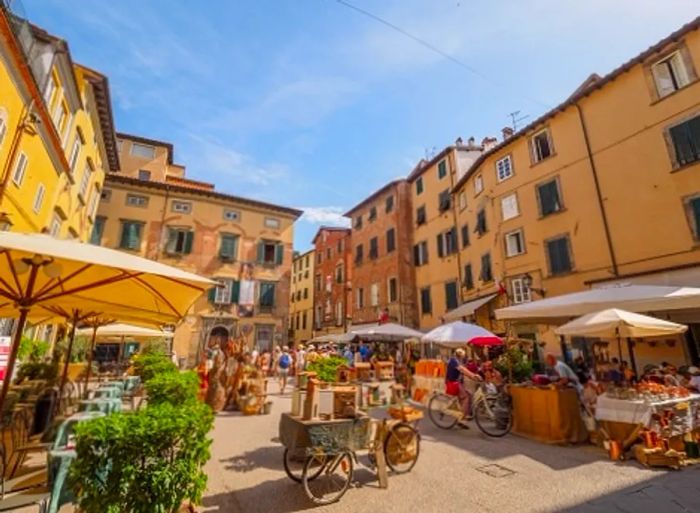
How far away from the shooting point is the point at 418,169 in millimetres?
27359

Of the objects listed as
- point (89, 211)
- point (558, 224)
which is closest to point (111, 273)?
point (558, 224)

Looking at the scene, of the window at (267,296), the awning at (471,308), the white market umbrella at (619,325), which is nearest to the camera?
the white market umbrella at (619,325)

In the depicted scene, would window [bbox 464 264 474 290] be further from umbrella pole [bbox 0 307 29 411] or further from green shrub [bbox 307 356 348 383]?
umbrella pole [bbox 0 307 29 411]

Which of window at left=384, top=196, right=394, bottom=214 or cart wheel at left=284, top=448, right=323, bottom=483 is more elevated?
window at left=384, top=196, right=394, bottom=214

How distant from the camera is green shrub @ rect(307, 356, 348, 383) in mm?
6703

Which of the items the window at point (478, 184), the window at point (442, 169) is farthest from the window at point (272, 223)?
the window at point (478, 184)

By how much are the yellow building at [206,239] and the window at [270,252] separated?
0.25ft

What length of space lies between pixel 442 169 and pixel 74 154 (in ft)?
67.7

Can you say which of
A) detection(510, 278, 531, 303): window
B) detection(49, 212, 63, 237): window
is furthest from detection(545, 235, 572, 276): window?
detection(49, 212, 63, 237): window

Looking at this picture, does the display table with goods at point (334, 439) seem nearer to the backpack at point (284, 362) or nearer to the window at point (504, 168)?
the backpack at point (284, 362)

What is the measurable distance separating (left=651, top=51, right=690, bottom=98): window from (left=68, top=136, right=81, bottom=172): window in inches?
894

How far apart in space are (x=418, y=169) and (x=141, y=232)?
20759mm

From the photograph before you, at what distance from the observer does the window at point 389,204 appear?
28.1 m

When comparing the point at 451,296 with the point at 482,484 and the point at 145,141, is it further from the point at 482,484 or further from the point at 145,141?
the point at 145,141
